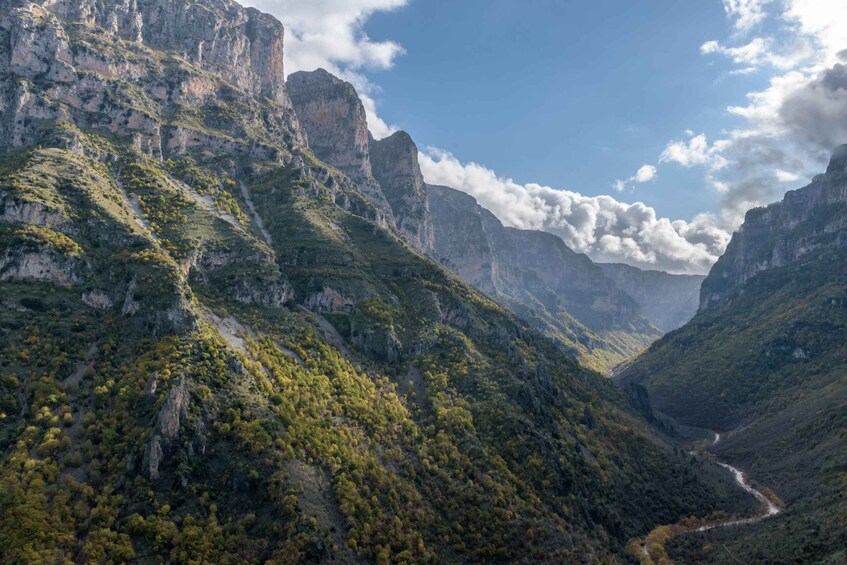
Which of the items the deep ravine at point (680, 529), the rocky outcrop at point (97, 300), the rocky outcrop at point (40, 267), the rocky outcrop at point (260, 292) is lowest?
the deep ravine at point (680, 529)

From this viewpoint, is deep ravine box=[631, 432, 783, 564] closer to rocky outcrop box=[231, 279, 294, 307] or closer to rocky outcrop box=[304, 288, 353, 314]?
A: rocky outcrop box=[304, 288, 353, 314]

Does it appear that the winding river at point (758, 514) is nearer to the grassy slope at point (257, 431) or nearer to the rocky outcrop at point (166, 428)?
the grassy slope at point (257, 431)

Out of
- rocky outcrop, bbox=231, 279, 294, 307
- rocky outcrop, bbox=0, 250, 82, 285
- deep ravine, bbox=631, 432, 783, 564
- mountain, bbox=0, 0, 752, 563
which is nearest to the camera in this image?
mountain, bbox=0, 0, 752, 563

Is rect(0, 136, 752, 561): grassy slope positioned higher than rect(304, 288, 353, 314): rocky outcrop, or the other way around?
rect(304, 288, 353, 314): rocky outcrop

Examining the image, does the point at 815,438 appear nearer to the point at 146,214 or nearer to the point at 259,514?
the point at 259,514

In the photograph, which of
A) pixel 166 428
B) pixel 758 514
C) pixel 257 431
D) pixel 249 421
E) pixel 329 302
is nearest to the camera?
pixel 166 428

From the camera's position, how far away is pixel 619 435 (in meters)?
198

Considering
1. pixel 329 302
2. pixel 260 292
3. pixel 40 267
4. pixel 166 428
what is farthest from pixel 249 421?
pixel 329 302

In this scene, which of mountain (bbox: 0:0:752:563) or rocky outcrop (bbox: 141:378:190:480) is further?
rocky outcrop (bbox: 141:378:190:480)

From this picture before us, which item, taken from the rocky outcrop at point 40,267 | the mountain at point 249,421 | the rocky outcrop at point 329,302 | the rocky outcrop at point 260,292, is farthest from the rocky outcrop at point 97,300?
the rocky outcrop at point 329,302

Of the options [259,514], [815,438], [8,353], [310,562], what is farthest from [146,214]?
[815,438]

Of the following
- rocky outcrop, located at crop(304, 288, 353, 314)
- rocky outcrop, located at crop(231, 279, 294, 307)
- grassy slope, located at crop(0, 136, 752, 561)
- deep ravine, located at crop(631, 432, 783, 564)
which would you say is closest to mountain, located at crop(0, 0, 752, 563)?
grassy slope, located at crop(0, 136, 752, 561)

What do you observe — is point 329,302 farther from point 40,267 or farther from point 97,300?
point 40,267

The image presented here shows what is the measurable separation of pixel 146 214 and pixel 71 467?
A: 115302 mm
